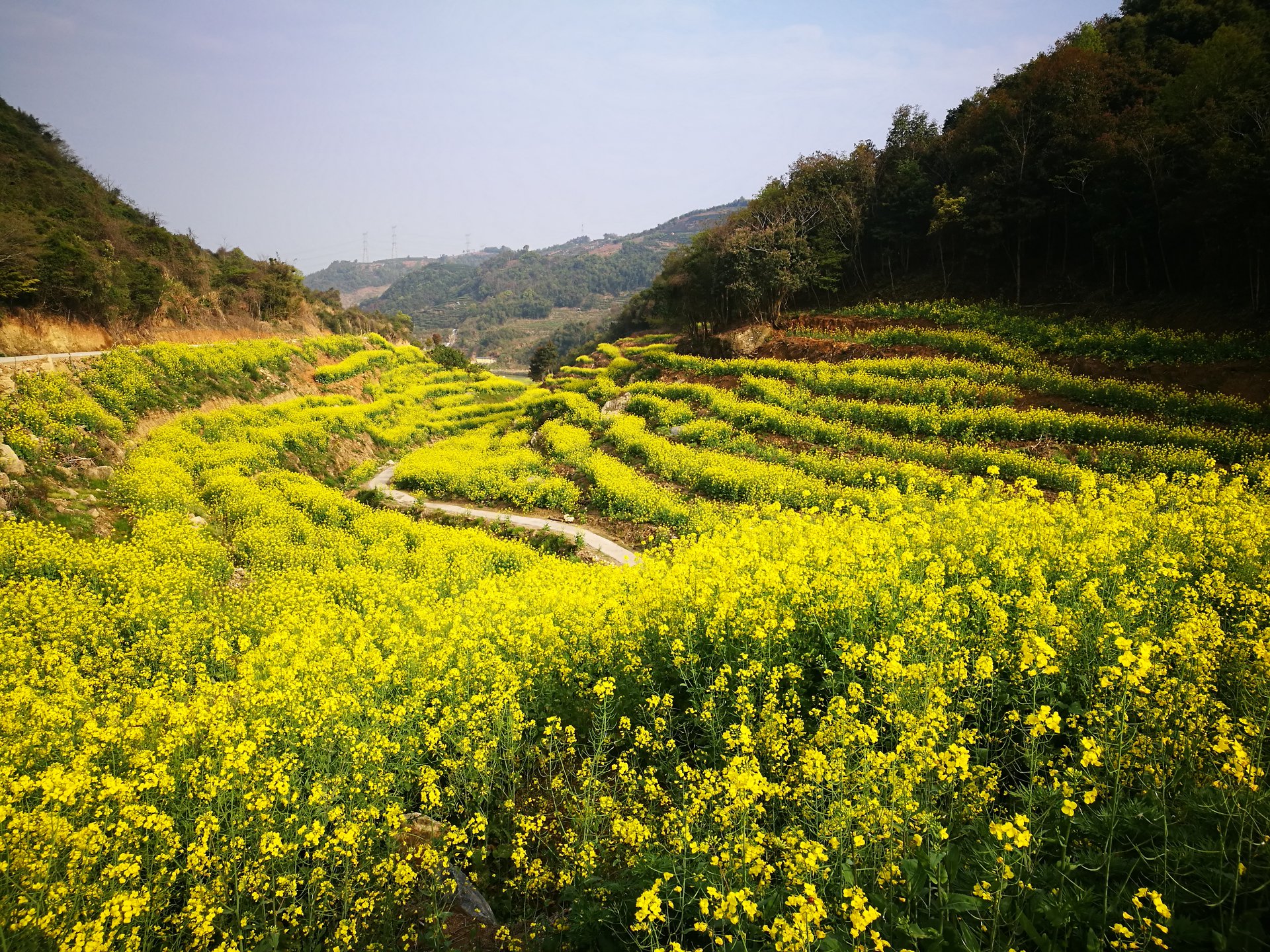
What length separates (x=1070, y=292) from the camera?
3000 cm

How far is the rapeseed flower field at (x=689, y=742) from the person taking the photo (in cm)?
341

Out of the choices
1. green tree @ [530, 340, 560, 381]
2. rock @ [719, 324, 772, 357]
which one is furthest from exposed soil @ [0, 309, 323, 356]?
green tree @ [530, 340, 560, 381]

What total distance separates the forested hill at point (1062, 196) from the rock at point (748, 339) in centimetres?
249

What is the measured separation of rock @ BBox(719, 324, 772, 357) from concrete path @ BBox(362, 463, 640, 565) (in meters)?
19.0

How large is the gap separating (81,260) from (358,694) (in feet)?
104

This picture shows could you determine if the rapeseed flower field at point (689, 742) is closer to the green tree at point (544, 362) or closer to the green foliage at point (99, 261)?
the green foliage at point (99, 261)

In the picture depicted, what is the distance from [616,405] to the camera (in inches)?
1441

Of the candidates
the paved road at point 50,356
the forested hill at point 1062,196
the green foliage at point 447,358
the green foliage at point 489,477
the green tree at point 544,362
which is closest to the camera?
the paved road at point 50,356

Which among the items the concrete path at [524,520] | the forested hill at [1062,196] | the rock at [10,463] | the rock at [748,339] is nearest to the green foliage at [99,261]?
the rock at [10,463]

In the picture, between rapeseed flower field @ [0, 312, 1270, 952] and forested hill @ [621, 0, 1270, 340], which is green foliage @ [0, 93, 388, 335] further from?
forested hill @ [621, 0, 1270, 340]

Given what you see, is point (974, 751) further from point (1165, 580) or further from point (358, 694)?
point (358, 694)

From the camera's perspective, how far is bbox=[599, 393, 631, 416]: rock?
35906 mm

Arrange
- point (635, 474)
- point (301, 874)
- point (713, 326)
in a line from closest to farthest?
point (301, 874) → point (635, 474) → point (713, 326)

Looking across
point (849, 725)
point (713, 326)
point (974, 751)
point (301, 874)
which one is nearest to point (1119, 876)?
point (974, 751)
